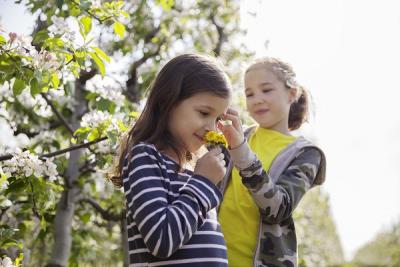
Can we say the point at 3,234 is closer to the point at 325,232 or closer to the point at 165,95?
the point at 165,95

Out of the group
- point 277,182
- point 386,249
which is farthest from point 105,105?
point 386,249

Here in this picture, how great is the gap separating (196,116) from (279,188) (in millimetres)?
548

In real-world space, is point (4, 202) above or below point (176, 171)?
above

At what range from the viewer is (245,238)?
2150mm

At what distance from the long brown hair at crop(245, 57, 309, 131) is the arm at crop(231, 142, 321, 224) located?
1.04 ft

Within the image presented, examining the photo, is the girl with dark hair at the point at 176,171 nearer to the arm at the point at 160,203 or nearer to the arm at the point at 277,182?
the arm at the point at 160,203

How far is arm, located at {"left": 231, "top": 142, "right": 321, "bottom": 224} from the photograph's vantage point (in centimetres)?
198

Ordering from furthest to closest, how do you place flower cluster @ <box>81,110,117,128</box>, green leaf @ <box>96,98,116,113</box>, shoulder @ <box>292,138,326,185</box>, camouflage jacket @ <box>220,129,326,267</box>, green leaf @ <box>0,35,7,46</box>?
green leaf @ <box>96,98,116,113</box> → flower cluster @ <box>81,110,117,128</box> → shoulder @ <box>292,138,326,185</box> → green leaf @ <box>0,35,7,46</box> → camouflage jacket @ <box>220,129,326,267</box>

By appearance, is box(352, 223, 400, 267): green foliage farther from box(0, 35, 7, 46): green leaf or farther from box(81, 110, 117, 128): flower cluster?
box(0, 35, 7, 46): green leaf

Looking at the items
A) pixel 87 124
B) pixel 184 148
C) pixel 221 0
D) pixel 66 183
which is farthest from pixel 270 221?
pixel 221 0

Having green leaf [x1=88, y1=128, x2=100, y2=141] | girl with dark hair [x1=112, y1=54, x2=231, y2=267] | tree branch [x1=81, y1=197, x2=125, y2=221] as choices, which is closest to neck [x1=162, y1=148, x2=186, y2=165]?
girl with dark hair [x1=112, y1=54, x2=231, y2=267]

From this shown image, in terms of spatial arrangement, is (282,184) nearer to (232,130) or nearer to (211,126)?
(232,130)

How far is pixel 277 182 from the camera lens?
86.3 inches

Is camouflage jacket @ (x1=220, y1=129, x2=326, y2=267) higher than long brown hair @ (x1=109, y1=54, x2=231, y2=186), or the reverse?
long brown hair @ (x1=109, y1=54, x2=231, y2=186)
